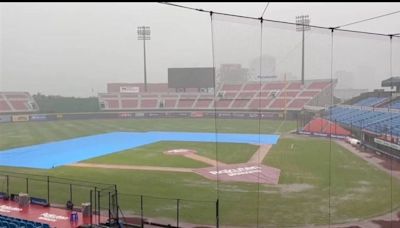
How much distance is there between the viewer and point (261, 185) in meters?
14.5

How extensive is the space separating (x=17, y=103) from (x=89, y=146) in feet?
93.0

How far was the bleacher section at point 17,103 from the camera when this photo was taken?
49.5 m

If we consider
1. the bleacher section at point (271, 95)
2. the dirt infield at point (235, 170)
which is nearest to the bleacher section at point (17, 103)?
the bleacher section at point (271, 95)

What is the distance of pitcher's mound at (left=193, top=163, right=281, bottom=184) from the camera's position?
1546 centimetres

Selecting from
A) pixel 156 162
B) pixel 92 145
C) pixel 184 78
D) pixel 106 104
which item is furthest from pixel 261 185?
pixel 106 104

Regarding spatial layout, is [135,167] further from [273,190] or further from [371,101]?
[371,101]

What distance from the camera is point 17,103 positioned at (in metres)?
51.3

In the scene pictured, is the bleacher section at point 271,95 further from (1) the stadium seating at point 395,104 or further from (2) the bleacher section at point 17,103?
(2) the bleacher section at point 17,103

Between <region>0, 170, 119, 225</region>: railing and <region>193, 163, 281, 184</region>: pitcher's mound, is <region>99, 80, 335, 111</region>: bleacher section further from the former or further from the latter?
<region>0, 170, 119, 225</region>: railing

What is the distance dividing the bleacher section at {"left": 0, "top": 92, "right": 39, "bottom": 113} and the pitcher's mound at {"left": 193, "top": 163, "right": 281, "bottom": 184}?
3883 centimetres

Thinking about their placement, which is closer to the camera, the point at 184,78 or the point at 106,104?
the point at 184,78

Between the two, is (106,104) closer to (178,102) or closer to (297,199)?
(178,102)

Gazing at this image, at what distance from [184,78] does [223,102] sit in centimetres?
3485

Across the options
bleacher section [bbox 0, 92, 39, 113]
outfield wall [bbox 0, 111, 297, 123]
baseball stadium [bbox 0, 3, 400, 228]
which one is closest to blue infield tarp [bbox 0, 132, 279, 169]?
baseball stadium [bbox 0, 3, 400, 228]
